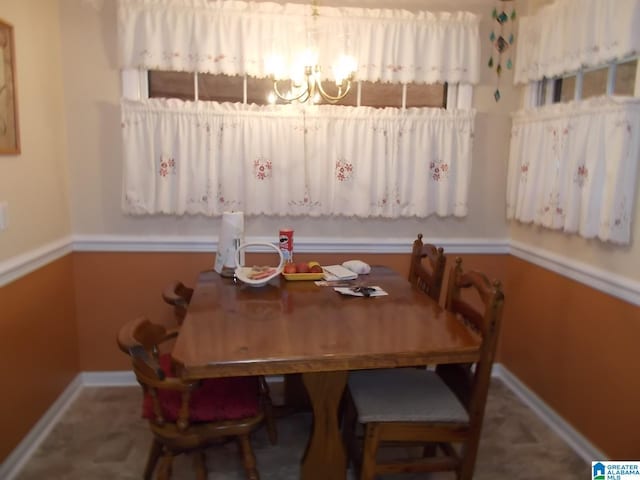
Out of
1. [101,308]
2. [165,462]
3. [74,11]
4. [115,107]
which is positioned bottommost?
[165,462]

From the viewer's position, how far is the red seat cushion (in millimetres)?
1670

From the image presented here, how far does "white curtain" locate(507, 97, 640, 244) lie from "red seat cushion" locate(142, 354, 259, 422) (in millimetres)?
1653

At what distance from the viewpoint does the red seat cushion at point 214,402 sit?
5.48ft

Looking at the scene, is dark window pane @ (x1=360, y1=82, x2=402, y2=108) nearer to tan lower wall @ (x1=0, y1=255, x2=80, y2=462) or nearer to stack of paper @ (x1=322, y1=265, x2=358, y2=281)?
stack of paper @ (x1=322, y1=265, x2=358, y2=281)

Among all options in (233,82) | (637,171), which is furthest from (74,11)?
(637,171)

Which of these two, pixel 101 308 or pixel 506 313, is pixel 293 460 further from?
pixel 506 313

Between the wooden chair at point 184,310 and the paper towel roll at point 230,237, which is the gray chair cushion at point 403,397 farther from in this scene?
the paper towel roll at point 230,237

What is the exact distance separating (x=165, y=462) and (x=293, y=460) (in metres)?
0.66

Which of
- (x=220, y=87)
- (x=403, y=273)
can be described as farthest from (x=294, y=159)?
(x=403, y=273)

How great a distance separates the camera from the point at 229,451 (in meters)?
2.21

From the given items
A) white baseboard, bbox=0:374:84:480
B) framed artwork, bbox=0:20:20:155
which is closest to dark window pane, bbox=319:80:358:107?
framed artwork, bbox=0:20:20:155

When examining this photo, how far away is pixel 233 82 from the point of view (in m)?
2.64

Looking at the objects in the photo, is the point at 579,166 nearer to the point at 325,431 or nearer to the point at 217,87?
the point at 325,431

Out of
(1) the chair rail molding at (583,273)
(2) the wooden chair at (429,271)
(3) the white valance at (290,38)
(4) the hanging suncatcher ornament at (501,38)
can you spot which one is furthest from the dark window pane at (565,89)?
(2) the wooden chair at (429,271)
